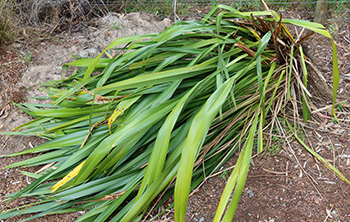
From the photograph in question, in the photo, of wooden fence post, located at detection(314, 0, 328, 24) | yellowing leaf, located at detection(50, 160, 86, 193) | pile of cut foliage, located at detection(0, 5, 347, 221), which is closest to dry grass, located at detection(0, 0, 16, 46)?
pile of cut foliage, located at detection(0, 5, 347, 221)

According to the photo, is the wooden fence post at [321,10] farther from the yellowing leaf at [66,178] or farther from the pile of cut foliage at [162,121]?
the yellowing leaf at [66,178]

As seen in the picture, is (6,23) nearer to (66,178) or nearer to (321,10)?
(66,178)

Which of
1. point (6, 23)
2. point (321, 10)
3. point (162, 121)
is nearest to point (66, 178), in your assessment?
point (162, 121)

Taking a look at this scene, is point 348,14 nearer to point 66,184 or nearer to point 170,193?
point 170,193

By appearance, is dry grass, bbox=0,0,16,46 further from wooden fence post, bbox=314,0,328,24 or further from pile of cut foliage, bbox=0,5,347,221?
wooden fence post, bbox=314,0,328,24

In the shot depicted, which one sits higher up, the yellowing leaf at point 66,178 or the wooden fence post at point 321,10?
the wooden fence post at point 321,10

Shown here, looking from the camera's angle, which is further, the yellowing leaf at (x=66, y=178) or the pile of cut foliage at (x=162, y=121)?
the yellowing leaf at (x=66, y=178)

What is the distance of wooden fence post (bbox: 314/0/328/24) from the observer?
2.30m

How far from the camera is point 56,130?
206cm

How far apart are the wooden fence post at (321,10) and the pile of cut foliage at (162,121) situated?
0.49 metres

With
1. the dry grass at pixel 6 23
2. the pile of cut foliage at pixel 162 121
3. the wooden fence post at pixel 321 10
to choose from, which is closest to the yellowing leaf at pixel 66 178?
the pile of cut foliage at pixel 162 121

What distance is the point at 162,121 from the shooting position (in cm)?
175

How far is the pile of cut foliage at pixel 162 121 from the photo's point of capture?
1.56m

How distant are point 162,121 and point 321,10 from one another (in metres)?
1.53
